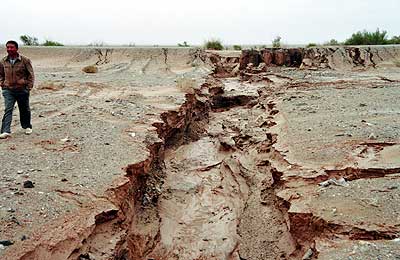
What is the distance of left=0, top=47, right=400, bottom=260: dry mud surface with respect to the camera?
469 cm

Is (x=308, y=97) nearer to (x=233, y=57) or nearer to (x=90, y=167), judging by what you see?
(x=90, y=167)

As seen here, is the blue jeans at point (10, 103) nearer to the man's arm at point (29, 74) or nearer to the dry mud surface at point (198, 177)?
the man's arm at point (29, 74)

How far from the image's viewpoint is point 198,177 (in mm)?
9328

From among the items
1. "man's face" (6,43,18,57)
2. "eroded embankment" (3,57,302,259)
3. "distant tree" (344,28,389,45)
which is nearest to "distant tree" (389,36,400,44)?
"distant tree" (344,28,389,45)

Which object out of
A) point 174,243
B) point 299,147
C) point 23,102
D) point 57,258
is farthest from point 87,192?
point 299,147

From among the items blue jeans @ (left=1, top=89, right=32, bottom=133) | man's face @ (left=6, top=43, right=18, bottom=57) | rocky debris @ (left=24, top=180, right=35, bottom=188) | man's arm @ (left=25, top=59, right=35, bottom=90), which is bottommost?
rocky debris @ (left=24, top=180, right=35, bottom=188)

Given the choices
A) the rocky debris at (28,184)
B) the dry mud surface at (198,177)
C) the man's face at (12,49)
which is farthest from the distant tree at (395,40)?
the rocky debris at (28,184)

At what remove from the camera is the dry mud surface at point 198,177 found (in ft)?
15.4

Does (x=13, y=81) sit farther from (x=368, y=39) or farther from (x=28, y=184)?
(x=368, y=39)

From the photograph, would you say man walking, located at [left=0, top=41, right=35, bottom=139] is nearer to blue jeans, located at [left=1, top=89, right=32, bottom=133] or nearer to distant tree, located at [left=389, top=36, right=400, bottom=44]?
blue jeans, located at [left=1, top=89, right=32, bottom=133]

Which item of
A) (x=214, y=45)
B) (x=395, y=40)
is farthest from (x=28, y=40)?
(x=395, y=40)

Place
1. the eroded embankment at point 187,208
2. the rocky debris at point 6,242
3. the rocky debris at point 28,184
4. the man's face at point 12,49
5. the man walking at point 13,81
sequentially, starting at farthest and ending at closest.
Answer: the man walking at point 13,81 < the man's face at point 12,49 < the rocky debris at point 28,184 < the eroded embankment at point 187,208 < the rocky debris at point 6,242

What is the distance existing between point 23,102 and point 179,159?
3865 mm

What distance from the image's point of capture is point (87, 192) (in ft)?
17.5
